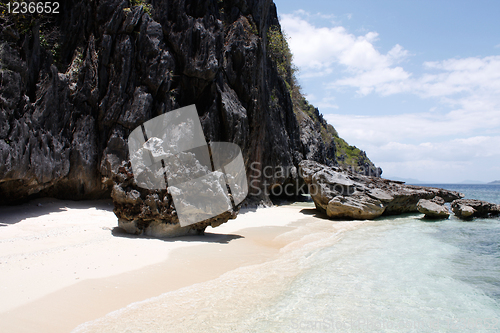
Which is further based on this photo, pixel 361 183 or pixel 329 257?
pixel 361 183

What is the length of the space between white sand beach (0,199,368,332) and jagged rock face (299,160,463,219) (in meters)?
4.44

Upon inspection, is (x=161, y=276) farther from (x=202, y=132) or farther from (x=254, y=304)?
(x=202, y=132)

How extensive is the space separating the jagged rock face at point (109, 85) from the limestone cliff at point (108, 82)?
4cm

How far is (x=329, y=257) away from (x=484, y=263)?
4439mm

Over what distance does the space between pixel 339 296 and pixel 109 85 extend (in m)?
12.4

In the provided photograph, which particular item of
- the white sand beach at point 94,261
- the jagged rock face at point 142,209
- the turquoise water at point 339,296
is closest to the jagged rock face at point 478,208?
the turquoise water at point 339,296

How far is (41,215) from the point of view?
30.8 ft

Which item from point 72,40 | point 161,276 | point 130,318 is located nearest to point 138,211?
point 161,276

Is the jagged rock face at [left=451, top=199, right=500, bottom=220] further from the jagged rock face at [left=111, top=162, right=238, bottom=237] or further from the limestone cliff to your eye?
the jagged rock face at [left=111, top=162, right=238, bottom=237]

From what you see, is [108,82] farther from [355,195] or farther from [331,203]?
[355,195]

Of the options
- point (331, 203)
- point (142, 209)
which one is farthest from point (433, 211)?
point (142, 209)

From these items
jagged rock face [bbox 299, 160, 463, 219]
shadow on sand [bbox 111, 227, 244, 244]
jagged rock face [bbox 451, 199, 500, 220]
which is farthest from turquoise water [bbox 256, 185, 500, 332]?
jagged rock face [bbox 451, 199, 500, 220]

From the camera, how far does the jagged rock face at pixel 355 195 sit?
47.3 ft

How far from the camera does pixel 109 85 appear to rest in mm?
12797
